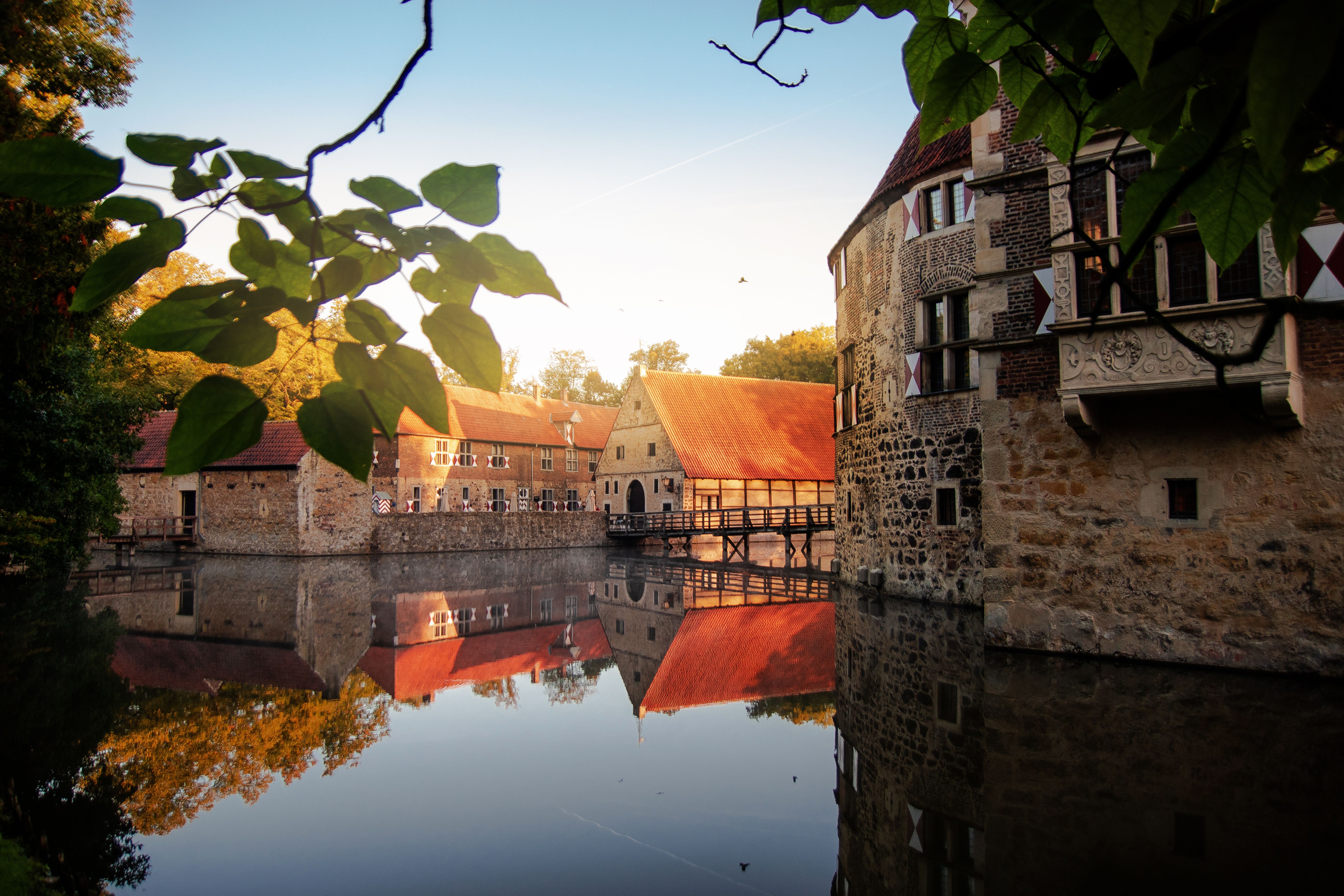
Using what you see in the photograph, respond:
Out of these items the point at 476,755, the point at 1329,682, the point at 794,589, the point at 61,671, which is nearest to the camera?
the point at 476,755

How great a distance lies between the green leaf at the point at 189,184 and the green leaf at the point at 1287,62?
1069 millimetres

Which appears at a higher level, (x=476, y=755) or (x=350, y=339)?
(x=350, y=339)

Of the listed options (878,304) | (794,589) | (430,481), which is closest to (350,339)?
(878,304)

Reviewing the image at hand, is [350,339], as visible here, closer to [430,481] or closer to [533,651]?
[533,651]

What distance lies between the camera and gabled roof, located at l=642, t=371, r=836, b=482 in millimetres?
33438

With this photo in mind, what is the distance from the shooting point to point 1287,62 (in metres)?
0.81

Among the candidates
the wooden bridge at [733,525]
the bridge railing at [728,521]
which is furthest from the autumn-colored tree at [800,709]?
the bridge railing at [728,521]

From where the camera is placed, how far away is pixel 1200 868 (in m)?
4.00

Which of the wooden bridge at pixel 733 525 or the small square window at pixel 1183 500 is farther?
the wooden bridge at pixel 733 525

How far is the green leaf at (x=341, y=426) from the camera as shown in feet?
2.57

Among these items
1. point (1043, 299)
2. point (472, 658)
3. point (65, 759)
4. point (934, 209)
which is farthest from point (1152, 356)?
point (65, 759)

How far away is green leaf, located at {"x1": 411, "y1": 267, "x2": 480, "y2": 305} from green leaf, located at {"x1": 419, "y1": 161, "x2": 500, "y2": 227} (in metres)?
0.07

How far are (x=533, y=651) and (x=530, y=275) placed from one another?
34.9ft

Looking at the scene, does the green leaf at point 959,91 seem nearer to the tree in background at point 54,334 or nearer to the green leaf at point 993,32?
the green leaf at point 993,32
